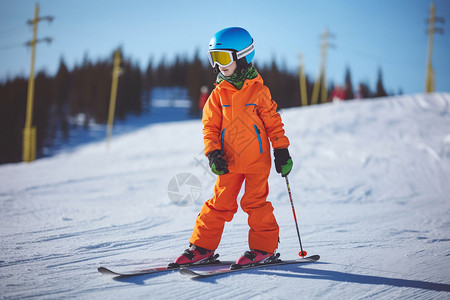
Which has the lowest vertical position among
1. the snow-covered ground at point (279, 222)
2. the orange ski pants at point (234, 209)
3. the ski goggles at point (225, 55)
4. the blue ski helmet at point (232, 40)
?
the snow-covered ground at point (279, 222)

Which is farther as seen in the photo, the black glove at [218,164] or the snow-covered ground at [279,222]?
the black glove at [218,164]

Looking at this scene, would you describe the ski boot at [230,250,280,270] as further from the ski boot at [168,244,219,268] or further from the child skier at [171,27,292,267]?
the ski boot at [168,244,219,268]

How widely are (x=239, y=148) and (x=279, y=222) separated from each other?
5.01 ft

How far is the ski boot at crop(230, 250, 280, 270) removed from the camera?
6.54ft

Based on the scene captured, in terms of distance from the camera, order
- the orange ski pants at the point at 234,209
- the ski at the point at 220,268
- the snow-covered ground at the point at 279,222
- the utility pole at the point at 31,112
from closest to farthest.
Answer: the snow-covered ground at the point at 279,222 → the ski at the point at 220,268 → the orange ski pants at the point at 234,209 → the utility pole at the point at 31,112

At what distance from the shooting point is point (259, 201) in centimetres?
A: 216

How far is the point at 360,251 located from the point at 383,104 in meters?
10.0

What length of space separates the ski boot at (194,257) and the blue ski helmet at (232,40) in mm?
1389

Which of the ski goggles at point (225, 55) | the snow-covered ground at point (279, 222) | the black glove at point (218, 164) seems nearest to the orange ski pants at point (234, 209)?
the black glove at point (218, 164)

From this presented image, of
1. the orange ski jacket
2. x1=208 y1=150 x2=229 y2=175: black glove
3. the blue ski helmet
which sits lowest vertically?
x1=208 y1=150 x2=229 y2=175: black glove

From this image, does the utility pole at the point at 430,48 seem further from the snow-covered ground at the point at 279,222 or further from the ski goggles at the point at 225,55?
the ski goggles at the point at 225,55

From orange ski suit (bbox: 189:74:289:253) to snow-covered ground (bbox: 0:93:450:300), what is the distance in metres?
0.28

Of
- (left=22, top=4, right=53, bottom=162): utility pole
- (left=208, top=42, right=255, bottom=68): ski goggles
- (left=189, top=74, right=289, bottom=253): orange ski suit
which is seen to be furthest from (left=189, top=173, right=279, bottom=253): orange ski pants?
(left=22, top=4, right=53, bottom=162): utility pole

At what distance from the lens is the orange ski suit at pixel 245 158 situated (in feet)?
7.03
